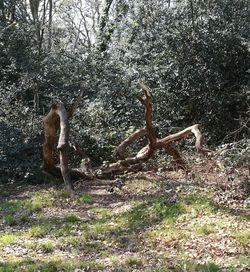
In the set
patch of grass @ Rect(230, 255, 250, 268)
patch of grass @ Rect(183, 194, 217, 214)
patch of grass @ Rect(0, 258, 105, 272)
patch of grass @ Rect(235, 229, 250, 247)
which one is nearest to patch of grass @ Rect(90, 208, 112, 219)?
patch of grass @ Rect(183, 194, 217, 214)

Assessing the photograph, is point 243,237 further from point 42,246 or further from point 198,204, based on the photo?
point 42,246

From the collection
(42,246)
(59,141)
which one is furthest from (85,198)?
(42,246)

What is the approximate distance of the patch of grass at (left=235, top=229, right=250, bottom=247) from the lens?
284 inches

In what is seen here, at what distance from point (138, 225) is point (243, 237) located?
2.14 meters

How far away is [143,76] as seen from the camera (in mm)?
16594

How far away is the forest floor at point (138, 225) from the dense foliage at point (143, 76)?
153 inches

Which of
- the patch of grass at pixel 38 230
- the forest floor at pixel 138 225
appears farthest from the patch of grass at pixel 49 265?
the patch of grass at pixel 38 230

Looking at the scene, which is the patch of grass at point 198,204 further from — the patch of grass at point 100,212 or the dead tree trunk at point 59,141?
the dead tree trunk at point 59,141

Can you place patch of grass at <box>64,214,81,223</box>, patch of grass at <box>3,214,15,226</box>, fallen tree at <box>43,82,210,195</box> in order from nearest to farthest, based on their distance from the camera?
1. patch of grass at <box>64,214,81,223</box>
2. patch of grass at <box>3,214,15,226</box>
3. fallen tree at <box>43,82,210,195</box>

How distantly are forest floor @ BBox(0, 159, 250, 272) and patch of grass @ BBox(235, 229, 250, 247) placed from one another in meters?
0.02

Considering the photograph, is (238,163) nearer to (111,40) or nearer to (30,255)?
(30,255)

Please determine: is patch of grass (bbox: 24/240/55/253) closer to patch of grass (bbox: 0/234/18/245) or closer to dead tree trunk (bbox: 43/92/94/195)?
patch of grass (bbox: 0/234/18/245)

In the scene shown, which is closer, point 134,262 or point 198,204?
point 134,262

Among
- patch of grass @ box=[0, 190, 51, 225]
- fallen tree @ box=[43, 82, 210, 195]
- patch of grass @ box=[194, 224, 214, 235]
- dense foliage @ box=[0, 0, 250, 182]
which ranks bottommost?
patch of grass @ box=[194, 224, 214, 235]
